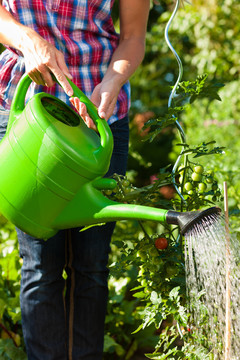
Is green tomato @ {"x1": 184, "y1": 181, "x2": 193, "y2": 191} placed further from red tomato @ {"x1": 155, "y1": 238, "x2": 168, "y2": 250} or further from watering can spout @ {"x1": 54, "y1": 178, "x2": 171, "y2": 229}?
watering can spout @ {"x1": 54, "y1": 178, "x2": 171, "y2": 229}

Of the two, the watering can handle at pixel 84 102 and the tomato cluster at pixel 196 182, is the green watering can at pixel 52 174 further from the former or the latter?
the tomato cluster at pixel 196 182

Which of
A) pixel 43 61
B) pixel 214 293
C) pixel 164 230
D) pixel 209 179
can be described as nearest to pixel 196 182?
pixel 209 179

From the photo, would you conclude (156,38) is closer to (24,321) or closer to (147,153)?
(147,153)

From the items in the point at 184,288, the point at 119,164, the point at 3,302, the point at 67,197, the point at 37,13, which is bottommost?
the point at 3,302

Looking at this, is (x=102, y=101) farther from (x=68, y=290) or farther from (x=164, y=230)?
(x=164, y=230)

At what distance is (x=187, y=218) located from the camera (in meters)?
1.35

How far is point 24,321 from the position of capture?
1.80 m

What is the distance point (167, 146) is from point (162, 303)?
427cm

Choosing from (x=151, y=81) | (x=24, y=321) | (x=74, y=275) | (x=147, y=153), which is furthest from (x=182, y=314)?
(x=151, y=81)

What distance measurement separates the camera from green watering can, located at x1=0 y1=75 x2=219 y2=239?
4.89 ft

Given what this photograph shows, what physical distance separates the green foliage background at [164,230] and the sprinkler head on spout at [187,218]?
0.29 m

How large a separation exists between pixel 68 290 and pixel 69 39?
0.74 metres

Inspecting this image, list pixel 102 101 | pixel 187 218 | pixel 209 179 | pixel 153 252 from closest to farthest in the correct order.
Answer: pixel 187 218 → pixel 102 101 → pixel 153 252 → pixel 209 179

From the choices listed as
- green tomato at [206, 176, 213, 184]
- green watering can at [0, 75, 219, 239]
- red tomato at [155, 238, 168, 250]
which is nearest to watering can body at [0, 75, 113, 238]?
green watering can at [0, 75, 219, 239]
